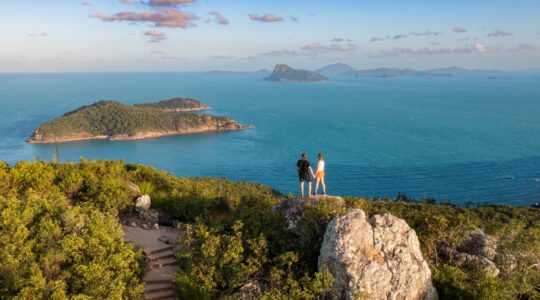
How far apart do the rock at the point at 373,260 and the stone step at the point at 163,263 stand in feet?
15.1

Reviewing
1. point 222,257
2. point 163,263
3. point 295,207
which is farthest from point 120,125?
point 222,257

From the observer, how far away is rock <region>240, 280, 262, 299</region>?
747 centimetres

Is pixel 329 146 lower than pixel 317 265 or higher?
lower

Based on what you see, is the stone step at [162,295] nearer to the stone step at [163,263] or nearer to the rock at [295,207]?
the stone step at [163,263]

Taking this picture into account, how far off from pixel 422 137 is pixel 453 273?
333ft

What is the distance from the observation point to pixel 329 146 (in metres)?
96.1

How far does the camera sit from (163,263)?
33.0 ft

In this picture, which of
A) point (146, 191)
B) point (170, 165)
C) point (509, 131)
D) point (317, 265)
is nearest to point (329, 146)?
point (170, 165)

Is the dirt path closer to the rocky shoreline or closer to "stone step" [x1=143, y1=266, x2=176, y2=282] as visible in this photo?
"stone step" [x1=143, y1=266, x2=176, y2=282]

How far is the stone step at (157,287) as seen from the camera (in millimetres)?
8709

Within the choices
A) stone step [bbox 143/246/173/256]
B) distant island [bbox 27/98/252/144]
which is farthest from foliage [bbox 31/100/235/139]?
stone step [bbox 143/246/173/256]

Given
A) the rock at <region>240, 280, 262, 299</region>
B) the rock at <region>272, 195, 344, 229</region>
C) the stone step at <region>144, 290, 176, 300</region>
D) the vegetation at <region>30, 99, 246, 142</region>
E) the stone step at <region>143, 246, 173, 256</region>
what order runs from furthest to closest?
the vegetation at <region>30, 99, 246, 142</region>
the stone step at <region>143, 246, 173, 256</region>
the rock at <region>272, 195, 344, 229</region>
the stone step at <region>144, 290, 176, 300</region>
the rock at <region>240, 280, 262, 299</region>

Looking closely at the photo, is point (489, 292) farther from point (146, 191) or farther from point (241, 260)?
point (146, 191)

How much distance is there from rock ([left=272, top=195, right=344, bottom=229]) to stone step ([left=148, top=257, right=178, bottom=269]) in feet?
10.4
